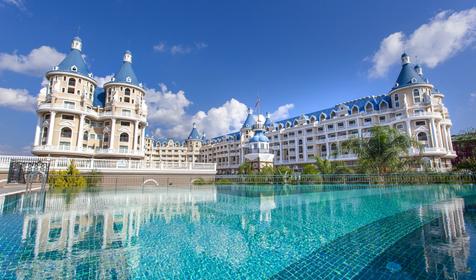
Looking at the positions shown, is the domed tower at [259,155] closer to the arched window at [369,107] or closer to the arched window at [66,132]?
the arched window at [66,132]

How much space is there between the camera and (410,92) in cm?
3747

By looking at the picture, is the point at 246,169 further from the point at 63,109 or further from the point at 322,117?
the point at 322,117

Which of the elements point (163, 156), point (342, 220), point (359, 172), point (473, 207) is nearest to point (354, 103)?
point (359, 172)

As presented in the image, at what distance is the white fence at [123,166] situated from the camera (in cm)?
1991

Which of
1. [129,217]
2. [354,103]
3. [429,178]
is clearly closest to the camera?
[129,217]

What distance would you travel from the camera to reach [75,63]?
34.0 metres

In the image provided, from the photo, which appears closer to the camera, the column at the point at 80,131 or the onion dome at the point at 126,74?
the column at the point at 80,131

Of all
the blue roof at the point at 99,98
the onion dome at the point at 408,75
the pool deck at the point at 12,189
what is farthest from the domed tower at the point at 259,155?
the onion dome at the point at 408,75

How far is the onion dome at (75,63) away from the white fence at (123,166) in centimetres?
1889

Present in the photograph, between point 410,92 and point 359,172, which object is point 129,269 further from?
point 410,92

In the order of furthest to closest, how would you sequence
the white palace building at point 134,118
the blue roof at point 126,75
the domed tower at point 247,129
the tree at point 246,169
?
the domed tower at point 247,129
the blue roof at point 126,75
the white palace building at point 134,118
the tree at point 246,169

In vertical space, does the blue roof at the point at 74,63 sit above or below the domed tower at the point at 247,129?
above

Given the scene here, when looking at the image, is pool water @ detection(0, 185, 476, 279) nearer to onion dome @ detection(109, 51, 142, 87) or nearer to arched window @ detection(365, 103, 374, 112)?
onion dome @ detection(109, 51, 142, 87)

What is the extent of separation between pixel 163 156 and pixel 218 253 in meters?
73.2
